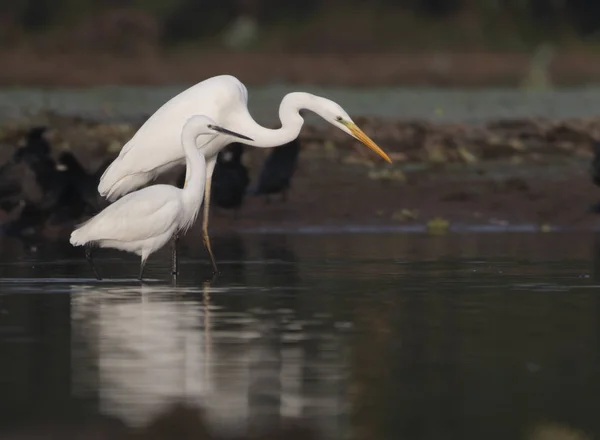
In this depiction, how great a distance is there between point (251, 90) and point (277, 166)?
19.3m

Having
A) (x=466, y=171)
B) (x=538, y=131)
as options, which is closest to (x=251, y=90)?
(x=538, y=131)

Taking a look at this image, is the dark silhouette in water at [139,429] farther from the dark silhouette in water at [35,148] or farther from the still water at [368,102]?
the still water at [368,102]

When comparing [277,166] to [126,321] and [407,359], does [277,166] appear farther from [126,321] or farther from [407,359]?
[407,359]

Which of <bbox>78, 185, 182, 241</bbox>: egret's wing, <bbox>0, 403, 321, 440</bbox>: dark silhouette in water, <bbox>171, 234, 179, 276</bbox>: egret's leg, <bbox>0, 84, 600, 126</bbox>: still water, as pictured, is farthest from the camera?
<bbox>0, 84, 600, 126</bbox>: still water

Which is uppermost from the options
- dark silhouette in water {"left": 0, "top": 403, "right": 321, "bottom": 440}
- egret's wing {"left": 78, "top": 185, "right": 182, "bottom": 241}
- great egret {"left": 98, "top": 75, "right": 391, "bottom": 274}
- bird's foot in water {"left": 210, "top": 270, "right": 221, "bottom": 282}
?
great egret {"left": 98, "top": 75, "right": 391, "bottom": 274}

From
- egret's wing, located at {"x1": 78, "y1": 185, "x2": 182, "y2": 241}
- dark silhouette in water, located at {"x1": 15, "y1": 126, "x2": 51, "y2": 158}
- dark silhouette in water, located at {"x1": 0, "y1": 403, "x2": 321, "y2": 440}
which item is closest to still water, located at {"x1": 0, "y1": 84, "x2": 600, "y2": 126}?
dark silhouette in water, located at {"x1": 15, "y1": 126, "x2": 51, "y2": 158}

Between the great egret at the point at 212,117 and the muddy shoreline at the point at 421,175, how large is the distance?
3456 mm

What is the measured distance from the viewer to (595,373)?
973cm

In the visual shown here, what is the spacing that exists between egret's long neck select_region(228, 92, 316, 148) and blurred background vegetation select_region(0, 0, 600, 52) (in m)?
28.2

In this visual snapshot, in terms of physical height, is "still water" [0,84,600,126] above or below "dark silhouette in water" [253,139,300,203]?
above

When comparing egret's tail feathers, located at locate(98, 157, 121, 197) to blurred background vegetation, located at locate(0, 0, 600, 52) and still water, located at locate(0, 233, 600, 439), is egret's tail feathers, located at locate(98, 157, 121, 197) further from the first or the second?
blurred background vegetation, located at locate(0, 0, 600, 52)

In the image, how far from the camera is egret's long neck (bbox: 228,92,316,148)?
16.5 metres

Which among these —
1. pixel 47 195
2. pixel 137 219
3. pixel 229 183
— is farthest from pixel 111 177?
pixel 229 183

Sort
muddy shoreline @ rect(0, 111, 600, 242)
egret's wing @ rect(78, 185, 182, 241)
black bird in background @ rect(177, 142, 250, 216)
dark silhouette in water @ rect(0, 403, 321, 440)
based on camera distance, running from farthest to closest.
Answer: muddy shoreline @ rect(0, 111, 600, 242) → black bird in background @ rect(177, 142, 250, 216) → egret's wing @ rect(78, 185, 182, 241) → dark silhouette in water @ rect(0, 403, 321, 440)
